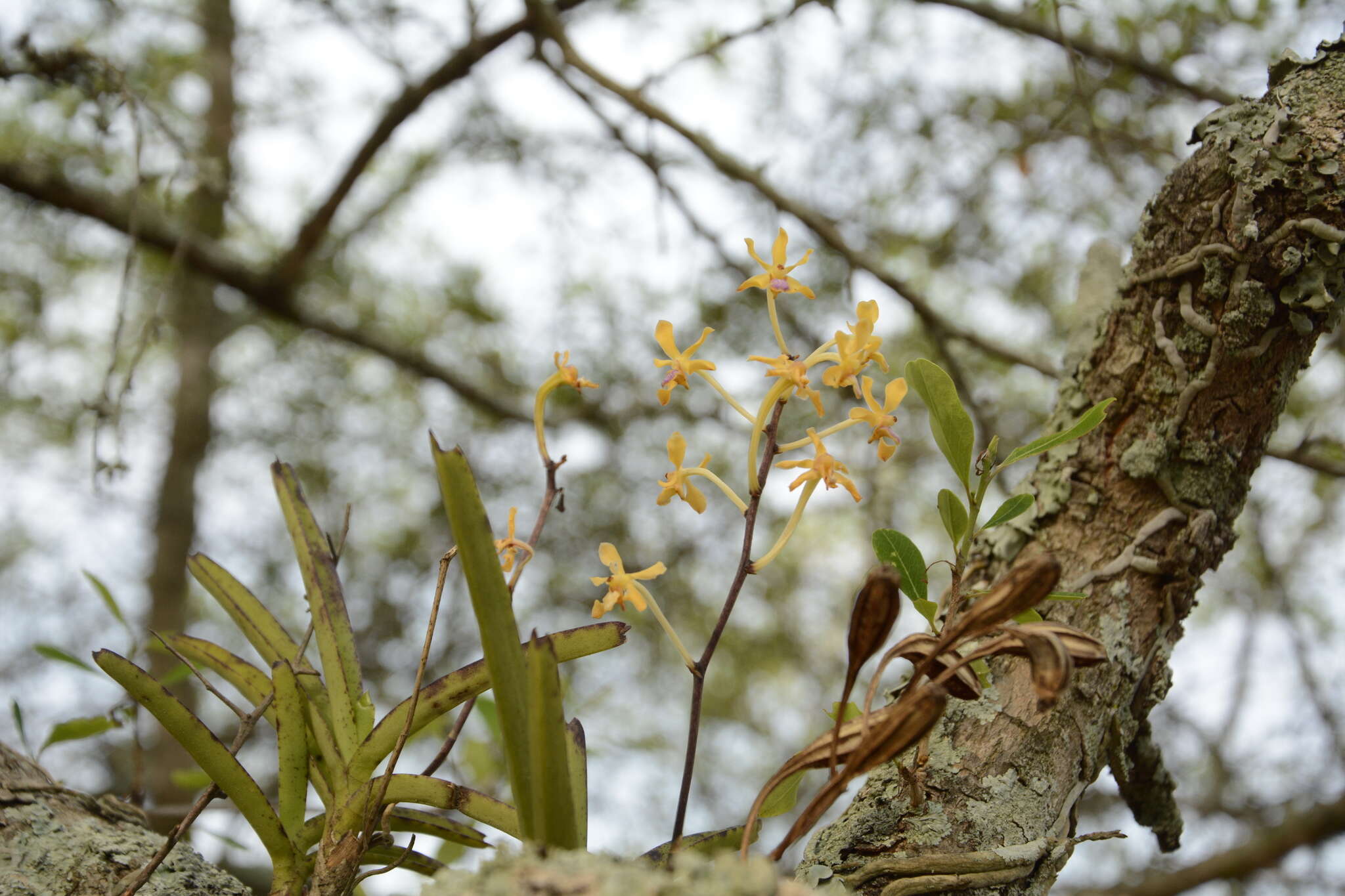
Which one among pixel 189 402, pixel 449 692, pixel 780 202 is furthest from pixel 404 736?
pixel 189 402

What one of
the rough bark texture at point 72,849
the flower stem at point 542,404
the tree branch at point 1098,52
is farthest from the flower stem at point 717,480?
the tree branch at point 1098,52

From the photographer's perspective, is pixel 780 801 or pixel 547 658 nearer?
pixel 547 658

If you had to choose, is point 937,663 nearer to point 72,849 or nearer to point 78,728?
point 72,849

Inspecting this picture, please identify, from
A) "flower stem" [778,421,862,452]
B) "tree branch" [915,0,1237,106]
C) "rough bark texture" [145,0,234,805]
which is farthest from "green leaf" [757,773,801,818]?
"rough bark texture" [145,0,234,805]

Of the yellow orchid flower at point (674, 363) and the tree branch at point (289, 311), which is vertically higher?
the tree branch at point (289, 311)

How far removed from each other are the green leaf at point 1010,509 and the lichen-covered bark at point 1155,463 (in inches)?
6.4

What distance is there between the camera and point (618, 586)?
0.54 metres

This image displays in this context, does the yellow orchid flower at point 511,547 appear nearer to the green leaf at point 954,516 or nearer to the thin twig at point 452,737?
the thin twig at point 452,737

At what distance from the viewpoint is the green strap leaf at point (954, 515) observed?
586 millimetres

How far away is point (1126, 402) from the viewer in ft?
2.45

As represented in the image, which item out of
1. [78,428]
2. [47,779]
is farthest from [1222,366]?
[78,428]

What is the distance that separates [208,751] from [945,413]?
521 millimetres

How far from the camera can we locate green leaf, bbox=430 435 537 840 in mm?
451

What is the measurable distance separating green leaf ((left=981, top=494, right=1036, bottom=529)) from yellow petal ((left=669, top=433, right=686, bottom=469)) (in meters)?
0.20
